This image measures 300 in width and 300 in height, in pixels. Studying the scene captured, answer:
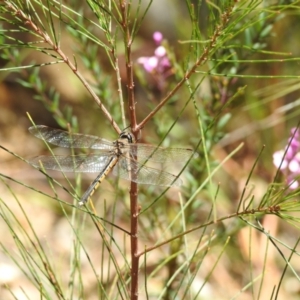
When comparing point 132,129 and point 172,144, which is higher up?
point 172,144

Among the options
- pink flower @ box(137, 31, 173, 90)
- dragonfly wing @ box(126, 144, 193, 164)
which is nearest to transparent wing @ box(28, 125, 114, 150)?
dragonfly wing @ box(126, 144, 193, 164)

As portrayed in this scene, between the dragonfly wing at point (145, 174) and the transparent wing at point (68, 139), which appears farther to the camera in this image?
the transparent wing at point (68, 139)

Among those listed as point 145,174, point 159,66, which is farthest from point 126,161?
A: point 159,66

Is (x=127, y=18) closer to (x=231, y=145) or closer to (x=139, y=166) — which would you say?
(x=139, y=166)

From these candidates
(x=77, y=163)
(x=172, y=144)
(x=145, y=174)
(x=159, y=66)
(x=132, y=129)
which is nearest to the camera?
(x=132, y=129)

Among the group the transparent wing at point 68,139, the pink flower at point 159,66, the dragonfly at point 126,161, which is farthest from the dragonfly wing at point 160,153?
the pink flower at point 159,66

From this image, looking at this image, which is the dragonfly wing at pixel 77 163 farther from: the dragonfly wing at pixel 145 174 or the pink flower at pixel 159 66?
the pink flower at pixel 159 66

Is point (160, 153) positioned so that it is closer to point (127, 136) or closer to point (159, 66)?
point (127, 136)
